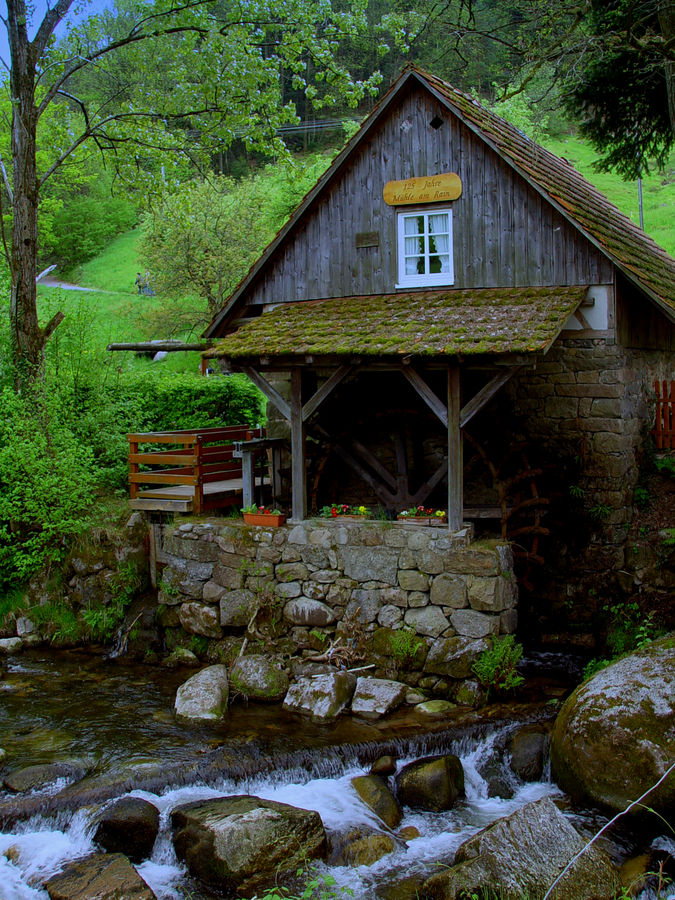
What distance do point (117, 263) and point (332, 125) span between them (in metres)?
13.9

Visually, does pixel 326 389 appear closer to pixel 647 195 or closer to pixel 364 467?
pixel 364 467

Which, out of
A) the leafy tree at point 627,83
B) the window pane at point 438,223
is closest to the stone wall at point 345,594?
the window pane at point 438,223

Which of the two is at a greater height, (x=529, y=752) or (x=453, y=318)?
(x=453, y=318)

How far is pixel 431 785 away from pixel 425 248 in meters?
6.44

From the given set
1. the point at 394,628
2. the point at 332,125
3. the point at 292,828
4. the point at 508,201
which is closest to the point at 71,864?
the point at 292,828

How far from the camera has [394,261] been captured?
34.4 feet

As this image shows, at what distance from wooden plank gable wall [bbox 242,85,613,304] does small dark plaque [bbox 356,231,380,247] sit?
0.09 ft

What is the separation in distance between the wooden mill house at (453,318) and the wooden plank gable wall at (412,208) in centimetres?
2

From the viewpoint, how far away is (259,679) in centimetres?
874

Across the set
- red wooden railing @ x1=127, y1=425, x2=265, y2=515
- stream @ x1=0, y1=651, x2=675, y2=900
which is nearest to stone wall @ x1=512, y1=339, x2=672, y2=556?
stream @ x1=0, y1=651, x2=675, y2=900

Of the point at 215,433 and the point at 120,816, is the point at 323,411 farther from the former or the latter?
the point at 120,816

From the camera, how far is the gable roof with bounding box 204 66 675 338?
928 cm

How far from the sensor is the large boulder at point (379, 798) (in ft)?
21.2

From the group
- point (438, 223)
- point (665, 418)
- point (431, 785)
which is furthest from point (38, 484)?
point (665, 418)
